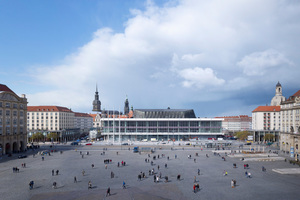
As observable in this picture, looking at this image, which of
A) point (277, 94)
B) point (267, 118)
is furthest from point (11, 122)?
point (277, 94)

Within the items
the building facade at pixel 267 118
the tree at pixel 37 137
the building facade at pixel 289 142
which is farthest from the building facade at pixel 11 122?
the building facade at pixel 267 118

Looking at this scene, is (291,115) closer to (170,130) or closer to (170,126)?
(170,126)

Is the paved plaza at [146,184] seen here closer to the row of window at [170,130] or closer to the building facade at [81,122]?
the row of window at [170,130]

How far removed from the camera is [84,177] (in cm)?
4078

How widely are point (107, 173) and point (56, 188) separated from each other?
1159cm

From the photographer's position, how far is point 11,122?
250 feet

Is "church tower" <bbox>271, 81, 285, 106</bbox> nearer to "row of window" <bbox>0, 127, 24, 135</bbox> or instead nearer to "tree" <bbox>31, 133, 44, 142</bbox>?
"tree" <bbox>31, 133, 44, 142</bbox>

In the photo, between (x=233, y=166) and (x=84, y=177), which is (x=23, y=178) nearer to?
(x=84, y=177)

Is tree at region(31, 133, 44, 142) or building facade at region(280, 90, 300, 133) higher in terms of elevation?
building facade at region(280, 90, 300, 133)

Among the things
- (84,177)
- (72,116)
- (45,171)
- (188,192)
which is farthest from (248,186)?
(72,116)

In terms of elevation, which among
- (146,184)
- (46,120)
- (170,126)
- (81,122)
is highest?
(46,120)

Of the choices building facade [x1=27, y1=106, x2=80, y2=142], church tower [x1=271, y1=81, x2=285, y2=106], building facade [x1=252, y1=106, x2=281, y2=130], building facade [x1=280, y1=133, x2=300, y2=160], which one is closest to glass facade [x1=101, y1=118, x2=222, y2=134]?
building facade [x1=252, y1=106, x2=281, y2=130]

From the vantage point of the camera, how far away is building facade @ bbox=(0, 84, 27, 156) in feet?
236

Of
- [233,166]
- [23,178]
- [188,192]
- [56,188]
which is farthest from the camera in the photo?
[233,166]
